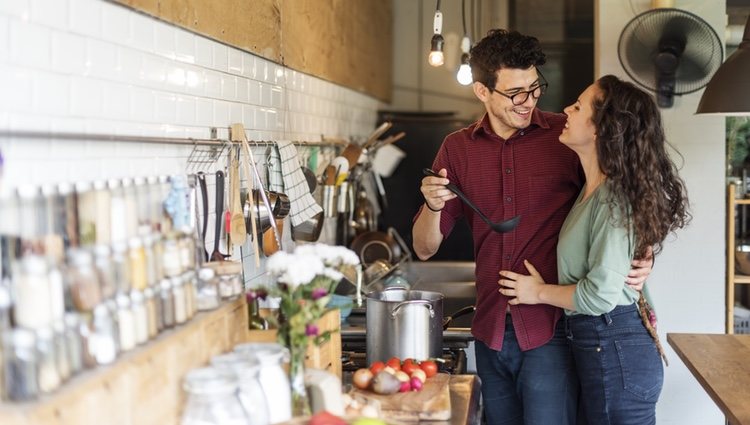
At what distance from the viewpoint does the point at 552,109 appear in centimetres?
612

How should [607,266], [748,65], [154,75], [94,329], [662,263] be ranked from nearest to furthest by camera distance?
[94,329] → [154,75] → [607,266] → [748,65] → [662,263]

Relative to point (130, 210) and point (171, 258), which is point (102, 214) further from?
point (171, 258)

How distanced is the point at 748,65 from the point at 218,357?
8.78 feet

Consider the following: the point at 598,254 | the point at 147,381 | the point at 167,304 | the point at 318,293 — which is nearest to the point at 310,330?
the point at 318,293

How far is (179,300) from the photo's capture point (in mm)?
1993

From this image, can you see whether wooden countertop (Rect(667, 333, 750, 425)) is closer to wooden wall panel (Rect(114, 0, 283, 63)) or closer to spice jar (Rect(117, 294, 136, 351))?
spice jar (Rect(117, 294, 136, 351))

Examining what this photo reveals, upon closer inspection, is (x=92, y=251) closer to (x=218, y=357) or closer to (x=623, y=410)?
(x=218, y=357)

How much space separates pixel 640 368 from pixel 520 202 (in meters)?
0.69

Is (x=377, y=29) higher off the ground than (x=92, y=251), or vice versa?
(x=377, y=29)

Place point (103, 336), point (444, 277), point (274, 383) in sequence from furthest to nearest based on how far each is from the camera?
point (444, 277), point (274, 383), point (103, 336)

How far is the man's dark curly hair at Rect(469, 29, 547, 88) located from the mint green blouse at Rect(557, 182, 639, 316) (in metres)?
0.55

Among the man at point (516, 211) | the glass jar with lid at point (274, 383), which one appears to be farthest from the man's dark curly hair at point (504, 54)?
the glass jar with lid at point (274, 383)

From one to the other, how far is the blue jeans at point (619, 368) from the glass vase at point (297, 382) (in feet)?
3.70

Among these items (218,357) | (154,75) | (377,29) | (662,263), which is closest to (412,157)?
(377,29)
